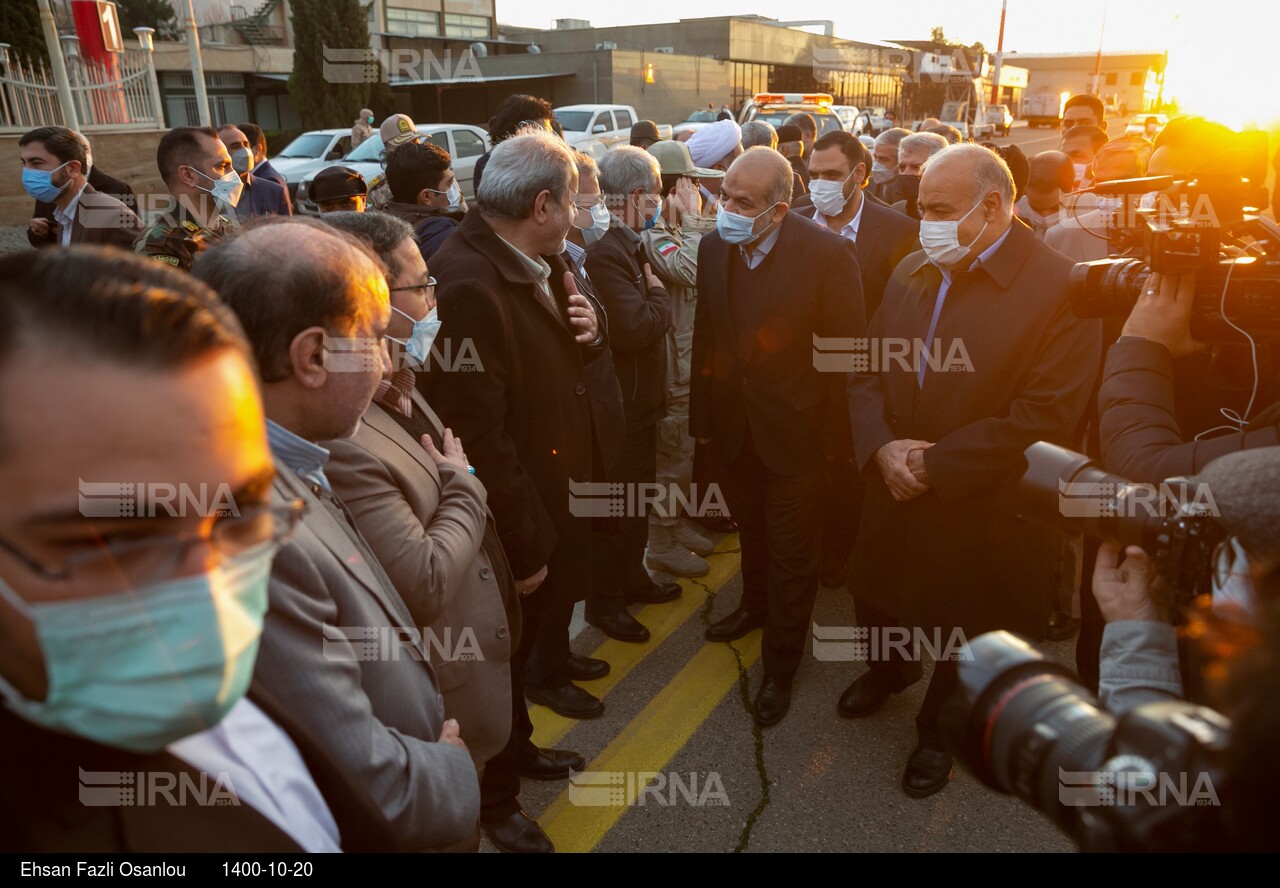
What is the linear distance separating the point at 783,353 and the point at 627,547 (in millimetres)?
1276

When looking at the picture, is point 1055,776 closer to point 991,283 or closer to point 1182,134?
point 991,283

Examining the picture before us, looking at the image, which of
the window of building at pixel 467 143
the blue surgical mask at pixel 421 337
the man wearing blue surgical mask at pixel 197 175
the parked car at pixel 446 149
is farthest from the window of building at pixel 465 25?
the blue surgical mask at pixel 421 337

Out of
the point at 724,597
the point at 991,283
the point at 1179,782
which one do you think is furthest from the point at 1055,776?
the point at 724,597

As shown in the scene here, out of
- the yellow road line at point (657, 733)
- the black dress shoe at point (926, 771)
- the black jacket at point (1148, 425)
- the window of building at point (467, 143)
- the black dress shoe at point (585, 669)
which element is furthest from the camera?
the window of building at point (467, 143)

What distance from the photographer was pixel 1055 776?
104cm

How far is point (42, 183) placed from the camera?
17.0 ft

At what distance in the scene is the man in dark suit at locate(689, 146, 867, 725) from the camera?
336cm

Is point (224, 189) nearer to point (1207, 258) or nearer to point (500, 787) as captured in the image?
point (500, 787)

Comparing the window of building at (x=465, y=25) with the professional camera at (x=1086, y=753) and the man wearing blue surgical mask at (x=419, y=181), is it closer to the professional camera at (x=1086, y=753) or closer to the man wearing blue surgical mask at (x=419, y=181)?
the man wearing blue surgical mask at (x=419, y=181)

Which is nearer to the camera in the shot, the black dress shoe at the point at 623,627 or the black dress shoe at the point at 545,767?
the black dress shoe at the point at 545,767

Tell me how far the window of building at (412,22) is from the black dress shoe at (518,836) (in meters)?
38.5

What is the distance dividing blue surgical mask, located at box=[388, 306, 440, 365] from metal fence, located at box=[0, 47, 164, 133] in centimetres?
1432

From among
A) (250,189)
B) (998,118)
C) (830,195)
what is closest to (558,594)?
(830,195)

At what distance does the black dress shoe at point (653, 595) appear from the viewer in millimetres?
4207
